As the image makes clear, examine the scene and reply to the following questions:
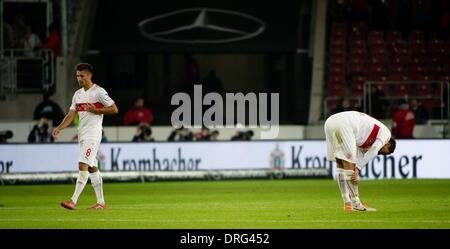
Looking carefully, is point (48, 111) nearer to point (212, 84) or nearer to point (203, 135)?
point (203, 135)

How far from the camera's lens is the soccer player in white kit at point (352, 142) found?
1750 centimetres

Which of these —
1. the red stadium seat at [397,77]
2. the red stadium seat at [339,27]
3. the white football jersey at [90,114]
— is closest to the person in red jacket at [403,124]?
the red stadium seat at [397,77]

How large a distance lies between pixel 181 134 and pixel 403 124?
19.8 ft

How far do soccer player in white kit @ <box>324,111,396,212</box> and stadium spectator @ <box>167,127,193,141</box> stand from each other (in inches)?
535

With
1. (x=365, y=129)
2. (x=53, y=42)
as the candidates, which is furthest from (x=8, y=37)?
(x=365, y=129)

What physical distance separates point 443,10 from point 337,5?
11.8ft

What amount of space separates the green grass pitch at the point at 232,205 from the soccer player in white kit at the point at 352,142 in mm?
575

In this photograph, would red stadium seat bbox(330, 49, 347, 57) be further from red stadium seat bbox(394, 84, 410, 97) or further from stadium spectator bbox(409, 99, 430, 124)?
stadium spectator bbox(409, 99, 430, 124)

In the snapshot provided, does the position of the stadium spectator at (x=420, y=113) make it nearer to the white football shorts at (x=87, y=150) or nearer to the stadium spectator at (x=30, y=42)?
the stadium spectator at (x=30, y=42)

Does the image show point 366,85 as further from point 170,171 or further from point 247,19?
point 170,171

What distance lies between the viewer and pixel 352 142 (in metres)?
17.5

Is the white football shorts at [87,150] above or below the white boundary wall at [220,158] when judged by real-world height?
above

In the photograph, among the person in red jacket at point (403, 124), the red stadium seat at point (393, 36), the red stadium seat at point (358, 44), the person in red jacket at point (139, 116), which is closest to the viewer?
the person in red jacket at point (403, 124)
